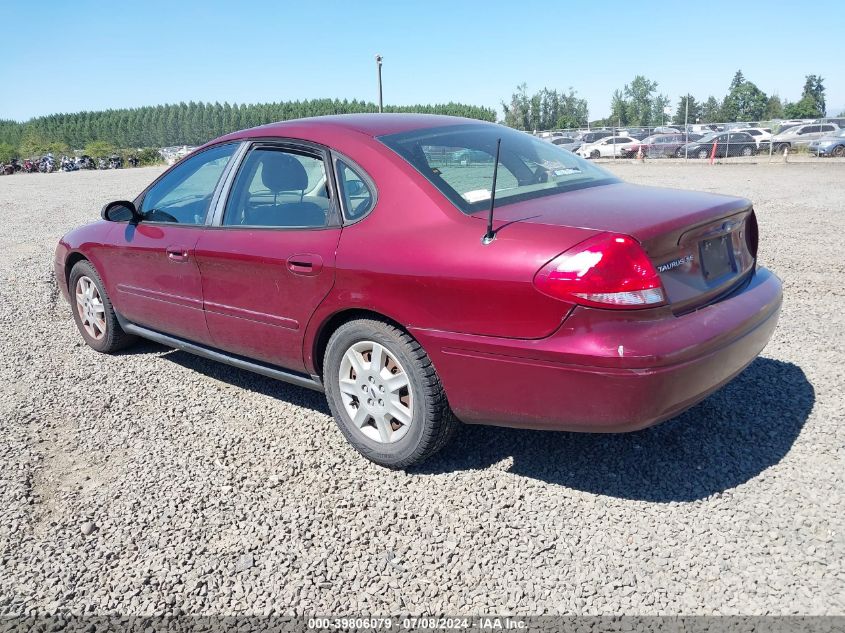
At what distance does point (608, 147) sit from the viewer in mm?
38562

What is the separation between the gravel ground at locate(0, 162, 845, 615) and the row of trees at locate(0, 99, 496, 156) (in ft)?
349

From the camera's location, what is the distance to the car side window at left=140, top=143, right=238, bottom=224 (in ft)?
13.5

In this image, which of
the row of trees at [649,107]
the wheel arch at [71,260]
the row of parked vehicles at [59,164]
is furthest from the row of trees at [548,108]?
the wheel arch at [71,260]

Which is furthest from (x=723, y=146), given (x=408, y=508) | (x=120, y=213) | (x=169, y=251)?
(x=408, y=508)

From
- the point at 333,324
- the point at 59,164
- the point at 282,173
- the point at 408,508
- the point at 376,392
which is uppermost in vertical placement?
the point at 59,164

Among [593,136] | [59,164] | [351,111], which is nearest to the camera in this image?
[593,136]

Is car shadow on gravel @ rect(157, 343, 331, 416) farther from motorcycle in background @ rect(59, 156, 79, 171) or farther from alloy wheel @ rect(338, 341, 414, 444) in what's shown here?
motorcycle in background @ rect(59, 156, 79, 171)

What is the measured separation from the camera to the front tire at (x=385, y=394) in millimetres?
3053

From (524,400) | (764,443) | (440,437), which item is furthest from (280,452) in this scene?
(764,443)

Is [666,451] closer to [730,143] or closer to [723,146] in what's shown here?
[730,143]

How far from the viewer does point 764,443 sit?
339 centimetres

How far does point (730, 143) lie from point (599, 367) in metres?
33.9

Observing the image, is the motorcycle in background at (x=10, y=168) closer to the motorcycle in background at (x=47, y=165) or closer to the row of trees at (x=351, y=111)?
the motorcycle in background at (x=47, y=165)

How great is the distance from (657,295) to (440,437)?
3.86 ft
